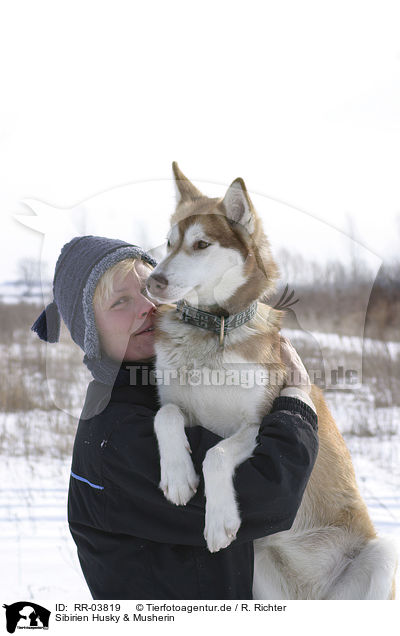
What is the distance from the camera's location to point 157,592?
81.6 inches

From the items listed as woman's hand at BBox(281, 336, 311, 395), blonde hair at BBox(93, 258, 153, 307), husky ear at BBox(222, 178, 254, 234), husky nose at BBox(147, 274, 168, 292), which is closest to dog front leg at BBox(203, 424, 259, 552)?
woman's hand at BBox(281, 336, 311, 395)

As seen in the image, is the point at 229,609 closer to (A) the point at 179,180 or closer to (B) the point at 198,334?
(B) the point at 198,334

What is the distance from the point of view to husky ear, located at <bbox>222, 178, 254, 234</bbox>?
7.70 feet

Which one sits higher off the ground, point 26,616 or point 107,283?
point 107,283

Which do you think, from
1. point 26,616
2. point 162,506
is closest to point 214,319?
point 162,506

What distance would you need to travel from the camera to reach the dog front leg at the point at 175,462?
6.37 feet

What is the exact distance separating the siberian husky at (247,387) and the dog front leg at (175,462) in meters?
0.16

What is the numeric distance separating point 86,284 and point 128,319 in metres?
0.26

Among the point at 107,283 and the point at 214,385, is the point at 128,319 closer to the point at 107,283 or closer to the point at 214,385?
the point at 107,283

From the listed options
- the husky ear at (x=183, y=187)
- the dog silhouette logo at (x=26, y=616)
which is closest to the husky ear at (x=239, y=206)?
the husky ear at (x=183, y=187)

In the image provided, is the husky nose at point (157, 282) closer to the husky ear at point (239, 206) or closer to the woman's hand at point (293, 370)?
the husky ear at point (239, 206)

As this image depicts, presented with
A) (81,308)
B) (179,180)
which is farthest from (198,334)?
(179,180)

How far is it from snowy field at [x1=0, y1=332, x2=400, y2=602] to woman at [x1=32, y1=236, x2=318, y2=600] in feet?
2.77

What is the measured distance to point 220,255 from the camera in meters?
2.50
